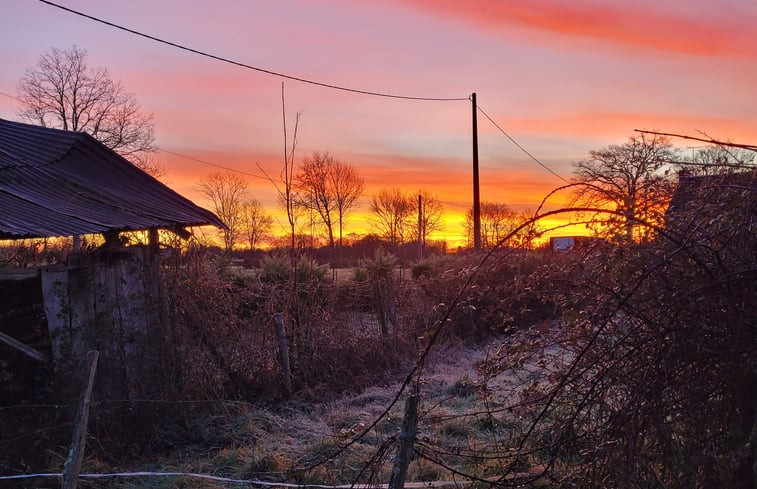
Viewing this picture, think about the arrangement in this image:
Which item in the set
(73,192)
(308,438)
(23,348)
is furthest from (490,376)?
(73,192)

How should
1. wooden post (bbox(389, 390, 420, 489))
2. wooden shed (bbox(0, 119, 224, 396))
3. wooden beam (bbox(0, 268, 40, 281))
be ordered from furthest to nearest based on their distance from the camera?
wooden shed (bbox(0, 119, 224, 396)) < wooden beam (bbox(0, 268, 40, 281)) < wooden post (bbox(389, 390, 420, 489))

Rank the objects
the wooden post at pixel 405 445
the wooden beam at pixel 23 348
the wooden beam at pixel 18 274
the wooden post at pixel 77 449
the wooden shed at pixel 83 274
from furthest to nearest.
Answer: the wooden shed at pixel 83 274 → the wooden beam at pixel 18 274 → the wooden beam at pixel 23 348 → the wooden post at pixel 77 449 → the wooden post at pixel 405 445

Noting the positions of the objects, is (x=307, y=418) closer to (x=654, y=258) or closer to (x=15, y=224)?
(x=15, y=224)

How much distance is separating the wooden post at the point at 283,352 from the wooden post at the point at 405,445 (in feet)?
17.4

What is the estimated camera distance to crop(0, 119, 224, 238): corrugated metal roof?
21.6ft

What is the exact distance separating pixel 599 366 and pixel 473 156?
19669 mm

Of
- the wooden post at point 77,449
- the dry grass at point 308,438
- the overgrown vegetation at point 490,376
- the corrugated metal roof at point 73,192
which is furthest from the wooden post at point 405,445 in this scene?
the corrugated metal roof at point 73,192

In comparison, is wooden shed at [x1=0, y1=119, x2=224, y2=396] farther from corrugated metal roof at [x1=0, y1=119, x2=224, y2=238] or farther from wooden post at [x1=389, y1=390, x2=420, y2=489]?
wooden post at [x1=389, y1=390, x2=420, y2=489]

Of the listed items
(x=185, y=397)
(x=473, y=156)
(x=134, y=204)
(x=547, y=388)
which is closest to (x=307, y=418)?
(x=185, y=397)

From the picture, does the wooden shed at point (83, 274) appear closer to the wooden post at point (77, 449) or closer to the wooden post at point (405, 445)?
the wooden post at point (77, 449)

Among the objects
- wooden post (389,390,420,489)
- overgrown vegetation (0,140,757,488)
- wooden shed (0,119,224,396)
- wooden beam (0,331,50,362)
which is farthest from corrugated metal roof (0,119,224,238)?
wooden post (389,390,420,489)

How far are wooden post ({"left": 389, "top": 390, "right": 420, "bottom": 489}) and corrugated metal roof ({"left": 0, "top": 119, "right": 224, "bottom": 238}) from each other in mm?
4296

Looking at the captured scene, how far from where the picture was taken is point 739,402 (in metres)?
3.09

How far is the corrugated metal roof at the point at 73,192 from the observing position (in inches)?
260
